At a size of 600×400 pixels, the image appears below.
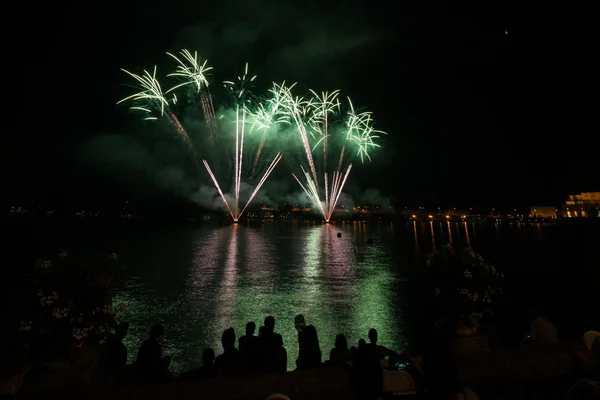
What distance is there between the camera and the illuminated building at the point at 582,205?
147 meters

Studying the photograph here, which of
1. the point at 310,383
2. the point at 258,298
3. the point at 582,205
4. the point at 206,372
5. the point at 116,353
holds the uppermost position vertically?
the point at 582,205

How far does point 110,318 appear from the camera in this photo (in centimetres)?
492

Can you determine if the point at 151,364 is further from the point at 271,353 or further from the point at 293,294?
the point at 293,294

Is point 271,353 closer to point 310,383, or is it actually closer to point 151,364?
point 151,364

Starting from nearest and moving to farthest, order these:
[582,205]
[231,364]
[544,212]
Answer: [231,364], [582,205], [544,212]

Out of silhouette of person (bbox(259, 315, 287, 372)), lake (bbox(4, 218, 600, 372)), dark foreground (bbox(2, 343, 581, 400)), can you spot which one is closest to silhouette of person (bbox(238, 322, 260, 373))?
silhouette of person (bbox(259, 315, 287, 372))

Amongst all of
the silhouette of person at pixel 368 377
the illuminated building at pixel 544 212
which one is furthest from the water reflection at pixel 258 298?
the illuminated building at pixel 544 212

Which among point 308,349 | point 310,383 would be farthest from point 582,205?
point 310,383

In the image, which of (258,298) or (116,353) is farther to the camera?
(258,298)

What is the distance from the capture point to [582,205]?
493 ft

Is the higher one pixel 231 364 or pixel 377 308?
pixel 231 364

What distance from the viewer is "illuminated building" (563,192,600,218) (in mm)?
147025

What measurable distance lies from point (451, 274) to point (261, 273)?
66.0 feet

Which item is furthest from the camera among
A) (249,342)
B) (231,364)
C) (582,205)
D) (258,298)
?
(582,205)
